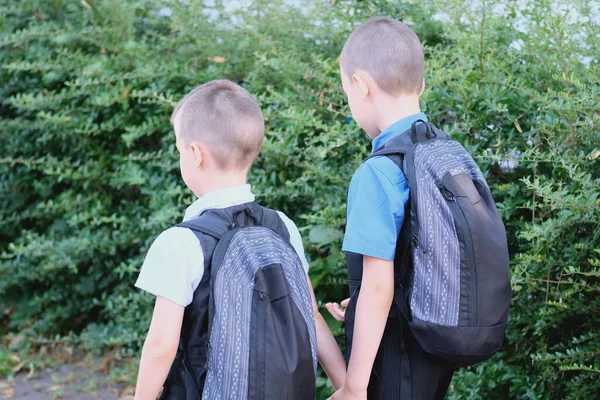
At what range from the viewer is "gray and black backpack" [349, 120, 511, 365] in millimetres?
2035

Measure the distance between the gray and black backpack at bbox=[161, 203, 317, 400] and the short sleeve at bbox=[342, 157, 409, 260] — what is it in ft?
0.75

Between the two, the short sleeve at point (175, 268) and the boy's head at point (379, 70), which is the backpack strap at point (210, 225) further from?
the boy's head at point (379, 70)

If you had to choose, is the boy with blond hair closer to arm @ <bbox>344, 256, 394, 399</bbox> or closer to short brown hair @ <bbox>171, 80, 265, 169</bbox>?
short brown hair @ <bbox>171, 80, 265, 169</bbox>

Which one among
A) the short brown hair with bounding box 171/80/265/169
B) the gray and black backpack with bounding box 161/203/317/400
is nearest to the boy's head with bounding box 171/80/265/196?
the short brown hair with bounding box 171/80/265/169

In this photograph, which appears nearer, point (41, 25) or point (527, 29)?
point (527, 29)

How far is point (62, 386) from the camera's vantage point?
175 inches

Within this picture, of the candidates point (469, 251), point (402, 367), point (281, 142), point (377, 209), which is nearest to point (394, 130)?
point (377, 209)

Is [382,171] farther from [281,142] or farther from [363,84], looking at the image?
[281,142]

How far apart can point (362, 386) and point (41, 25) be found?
3.97 metres

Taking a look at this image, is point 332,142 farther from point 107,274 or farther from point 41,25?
point 41,25

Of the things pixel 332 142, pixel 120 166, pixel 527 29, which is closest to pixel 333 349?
pixel 332 142

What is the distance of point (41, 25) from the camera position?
5.08 meters

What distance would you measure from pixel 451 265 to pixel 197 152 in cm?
82

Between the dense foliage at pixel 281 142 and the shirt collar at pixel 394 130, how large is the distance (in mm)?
700
